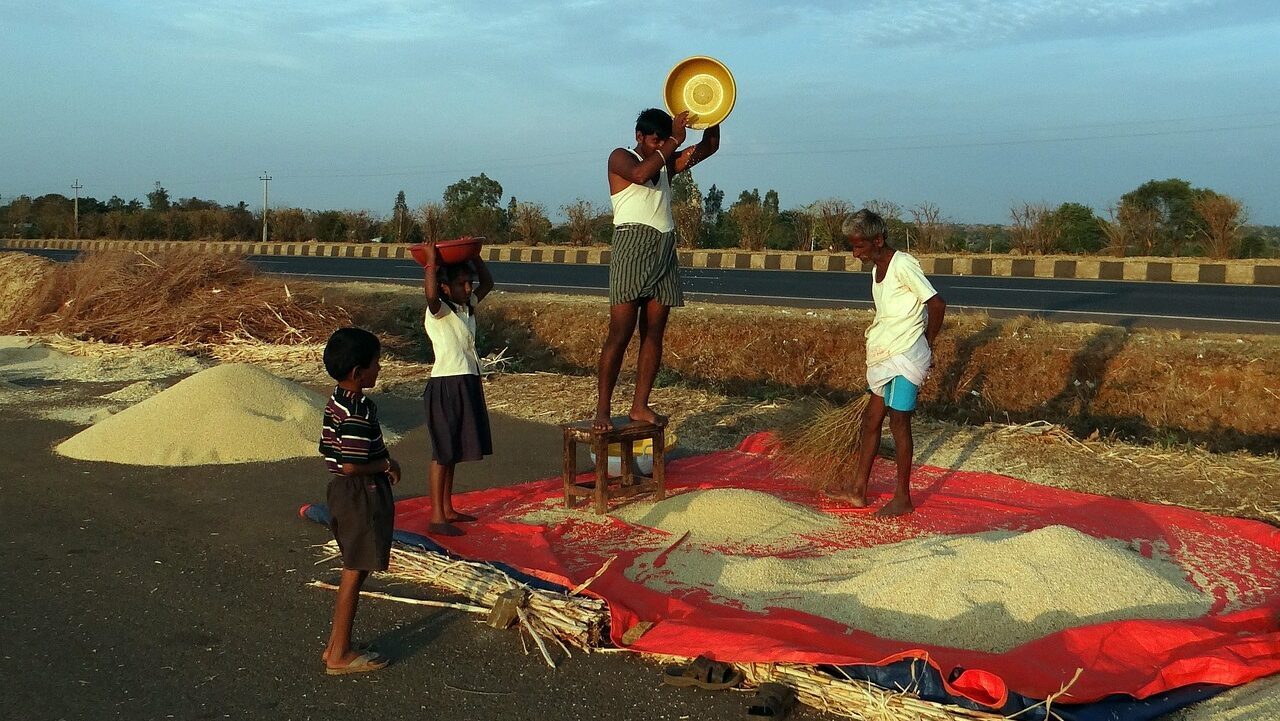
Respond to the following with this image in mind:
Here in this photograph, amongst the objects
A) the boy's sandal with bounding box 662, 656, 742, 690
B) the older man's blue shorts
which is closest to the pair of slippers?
the boy's sandal with bounding box 662, 656, 742, 690

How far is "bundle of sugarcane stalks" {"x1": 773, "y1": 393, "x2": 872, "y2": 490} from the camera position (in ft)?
19.9

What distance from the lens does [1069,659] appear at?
353 cm

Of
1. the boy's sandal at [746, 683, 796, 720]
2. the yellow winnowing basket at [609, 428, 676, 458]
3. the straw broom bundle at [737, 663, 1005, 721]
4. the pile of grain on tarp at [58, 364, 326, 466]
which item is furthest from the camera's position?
the pile of grain on tarp at [58, 364, 326, 466]

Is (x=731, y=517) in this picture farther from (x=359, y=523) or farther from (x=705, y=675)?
(x=359, y=523)

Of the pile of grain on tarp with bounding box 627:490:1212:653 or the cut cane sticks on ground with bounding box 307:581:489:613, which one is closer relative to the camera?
the pile of grain on tarp with bounding box 627:490:1212:653

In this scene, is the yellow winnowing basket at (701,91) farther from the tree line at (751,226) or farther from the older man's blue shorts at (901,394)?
the tree line at (751,226)

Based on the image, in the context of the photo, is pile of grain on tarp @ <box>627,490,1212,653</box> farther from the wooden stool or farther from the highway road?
the highway road

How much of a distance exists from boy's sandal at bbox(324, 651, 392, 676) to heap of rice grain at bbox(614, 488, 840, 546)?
5.72ft

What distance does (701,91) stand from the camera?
19.5 ft

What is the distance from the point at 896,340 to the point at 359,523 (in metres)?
2.97

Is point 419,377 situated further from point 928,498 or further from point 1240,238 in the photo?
point 1240,238

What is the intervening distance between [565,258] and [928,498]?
66.4 ft

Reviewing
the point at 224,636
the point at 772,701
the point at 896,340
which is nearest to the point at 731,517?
the point at 896,340

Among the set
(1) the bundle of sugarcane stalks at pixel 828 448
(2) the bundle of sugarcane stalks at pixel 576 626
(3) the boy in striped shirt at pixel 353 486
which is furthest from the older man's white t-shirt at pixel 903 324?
(3) the boy in striped shirt at pixel 353 486
